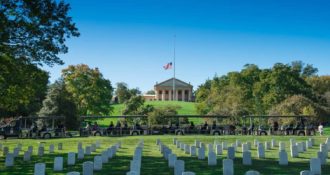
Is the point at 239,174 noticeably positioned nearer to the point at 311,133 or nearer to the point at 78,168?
the point at 78,168

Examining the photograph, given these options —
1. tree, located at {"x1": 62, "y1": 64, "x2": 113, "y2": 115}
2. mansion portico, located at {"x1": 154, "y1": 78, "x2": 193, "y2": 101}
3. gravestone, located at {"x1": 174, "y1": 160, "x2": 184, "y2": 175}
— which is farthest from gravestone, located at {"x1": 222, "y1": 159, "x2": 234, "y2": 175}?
mansion portico, located at {"x1": 154, "y1": 78, "x2": 193, "y2": 101}

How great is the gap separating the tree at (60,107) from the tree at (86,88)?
7.77 metres

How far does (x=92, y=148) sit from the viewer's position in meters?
22.2

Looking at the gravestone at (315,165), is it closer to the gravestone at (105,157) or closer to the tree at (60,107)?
the gravestone at (105,157)

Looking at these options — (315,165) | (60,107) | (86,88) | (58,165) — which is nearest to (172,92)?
(86,88)

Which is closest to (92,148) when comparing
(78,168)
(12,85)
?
(12,85)

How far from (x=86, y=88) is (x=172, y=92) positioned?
8308 cm

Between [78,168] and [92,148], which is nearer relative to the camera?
[78,168]

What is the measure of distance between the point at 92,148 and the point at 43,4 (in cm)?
846

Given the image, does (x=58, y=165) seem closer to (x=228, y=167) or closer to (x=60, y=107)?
(x=228, y=167)

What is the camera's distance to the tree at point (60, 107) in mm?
48375

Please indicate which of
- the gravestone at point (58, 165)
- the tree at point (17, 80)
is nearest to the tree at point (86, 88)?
the tree at point (17, 80)

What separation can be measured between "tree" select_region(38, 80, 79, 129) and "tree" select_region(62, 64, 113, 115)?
7.77m

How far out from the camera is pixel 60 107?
48.8m
